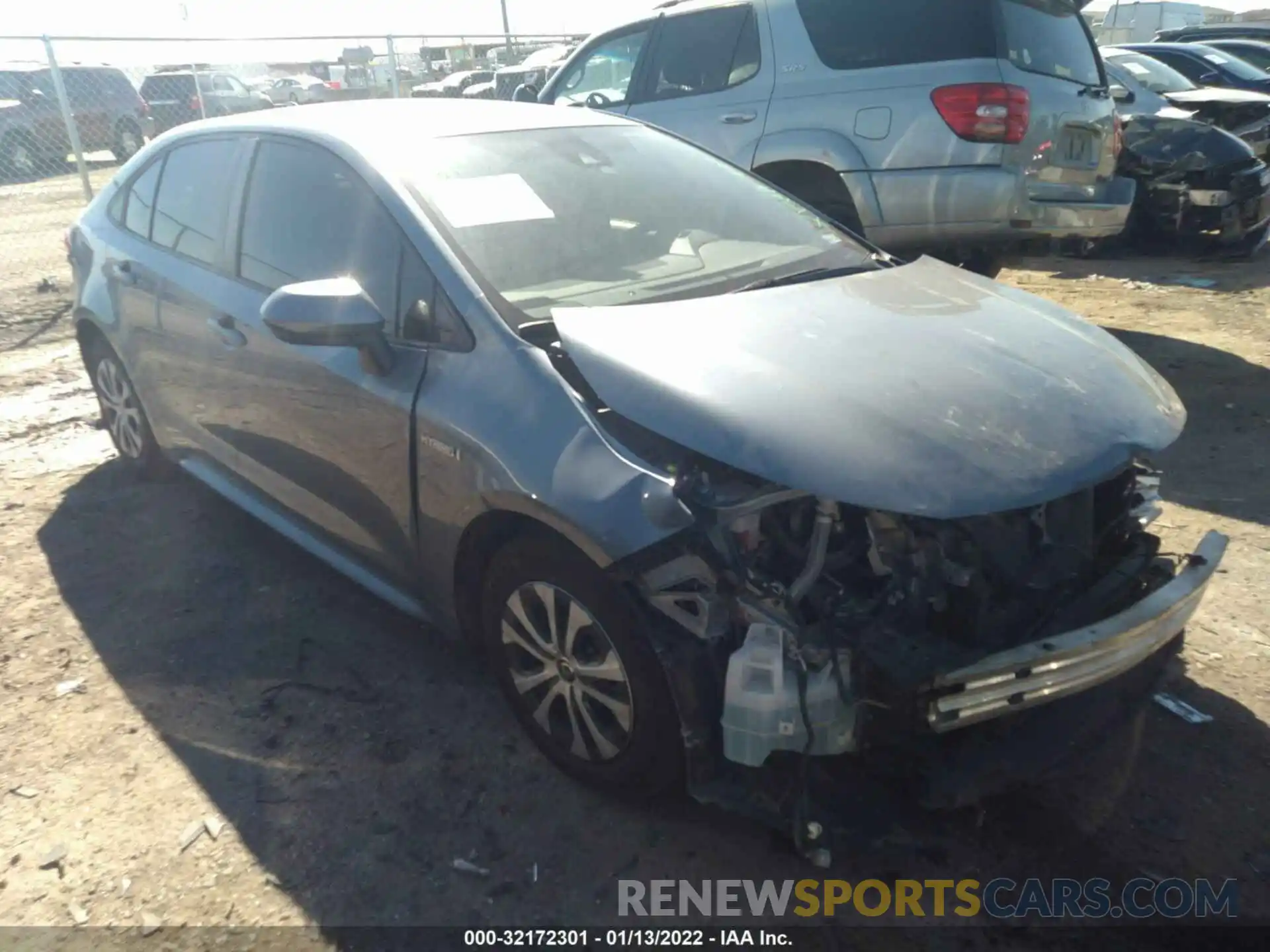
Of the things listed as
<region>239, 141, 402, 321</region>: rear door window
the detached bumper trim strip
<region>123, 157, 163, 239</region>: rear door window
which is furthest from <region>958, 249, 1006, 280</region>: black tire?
<region>123, 157, 163, 239</region>: rear door window

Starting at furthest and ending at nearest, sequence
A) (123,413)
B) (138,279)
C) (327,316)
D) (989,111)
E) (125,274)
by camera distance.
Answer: (989,111) < (123,413) < (125,274) < (138,279) < (327,316)

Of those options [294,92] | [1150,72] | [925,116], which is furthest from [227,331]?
[294,92]

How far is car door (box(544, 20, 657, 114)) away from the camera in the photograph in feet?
22.8

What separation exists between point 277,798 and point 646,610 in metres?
1.23

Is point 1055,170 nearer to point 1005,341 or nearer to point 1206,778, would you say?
point 1005,341

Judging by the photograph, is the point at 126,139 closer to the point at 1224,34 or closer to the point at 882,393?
the point at 882,393

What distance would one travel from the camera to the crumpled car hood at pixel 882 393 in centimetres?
214

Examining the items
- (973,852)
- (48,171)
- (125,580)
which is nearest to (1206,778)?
(973,852)

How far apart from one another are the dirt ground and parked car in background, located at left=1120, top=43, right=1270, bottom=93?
1048 cm

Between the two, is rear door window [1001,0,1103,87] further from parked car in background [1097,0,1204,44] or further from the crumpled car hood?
parked car in background [1097,0,1204,44]

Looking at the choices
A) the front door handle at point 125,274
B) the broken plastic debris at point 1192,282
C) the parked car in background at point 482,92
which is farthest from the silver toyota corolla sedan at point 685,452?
the parked car in background at point 482,92

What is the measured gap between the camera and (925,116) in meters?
5.48

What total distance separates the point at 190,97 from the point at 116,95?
1.13 metres

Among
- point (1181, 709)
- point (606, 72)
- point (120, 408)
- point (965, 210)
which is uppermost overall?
point (606, 72)
